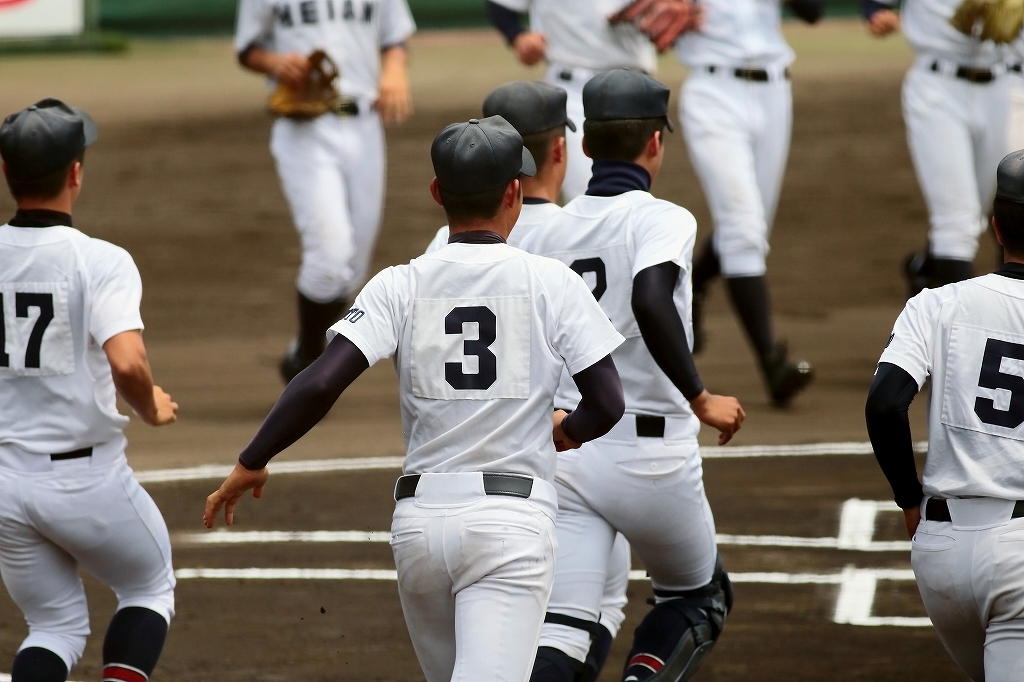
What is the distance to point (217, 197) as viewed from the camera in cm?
1332

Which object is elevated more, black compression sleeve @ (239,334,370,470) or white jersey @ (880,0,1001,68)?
black compression sleeve @ (239,334,370,470)

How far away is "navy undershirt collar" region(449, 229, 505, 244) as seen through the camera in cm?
337

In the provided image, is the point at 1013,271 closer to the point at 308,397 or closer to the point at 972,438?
the point at 972,438

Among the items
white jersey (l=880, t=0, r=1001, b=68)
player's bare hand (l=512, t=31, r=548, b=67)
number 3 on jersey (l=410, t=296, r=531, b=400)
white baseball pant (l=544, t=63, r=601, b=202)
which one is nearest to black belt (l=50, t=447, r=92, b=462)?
number 3 on jersey (l=410, t=296, r=531, b=400)

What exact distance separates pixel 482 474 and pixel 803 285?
835cm

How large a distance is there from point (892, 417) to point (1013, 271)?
17.9 inches

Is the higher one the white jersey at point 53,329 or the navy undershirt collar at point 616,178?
the navy undershirt collar at point 616,178

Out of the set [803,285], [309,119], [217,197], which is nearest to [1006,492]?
[309,119]

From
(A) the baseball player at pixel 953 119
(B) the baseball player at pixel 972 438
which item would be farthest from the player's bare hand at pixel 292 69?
(B) the baseball player at pixel 972 438

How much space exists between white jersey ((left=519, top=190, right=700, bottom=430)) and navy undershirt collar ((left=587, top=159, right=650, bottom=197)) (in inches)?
1.3

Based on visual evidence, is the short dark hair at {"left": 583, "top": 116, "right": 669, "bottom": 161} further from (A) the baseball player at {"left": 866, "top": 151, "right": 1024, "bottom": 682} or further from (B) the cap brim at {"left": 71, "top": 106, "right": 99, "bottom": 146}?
(B) the cap brim at {"left": 71, "top": 106, "right": 99, "bottom": 146}

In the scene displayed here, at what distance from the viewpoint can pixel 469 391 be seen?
3.27 m

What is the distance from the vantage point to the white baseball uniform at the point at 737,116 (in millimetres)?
7293

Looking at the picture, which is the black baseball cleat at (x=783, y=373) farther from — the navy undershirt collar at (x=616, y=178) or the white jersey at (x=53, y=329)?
the white jersey at (x=53, y=329)
